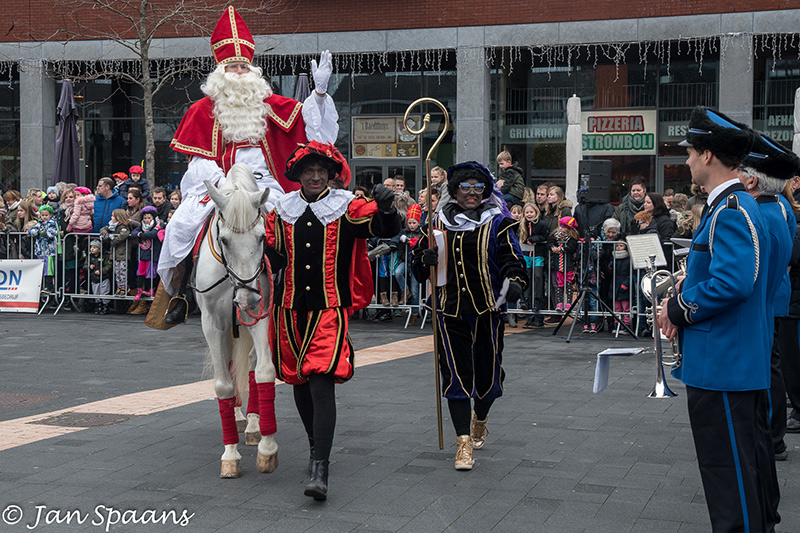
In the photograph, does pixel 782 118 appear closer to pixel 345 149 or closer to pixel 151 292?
pixel 345 149

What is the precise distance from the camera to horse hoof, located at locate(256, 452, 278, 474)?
20.0ft

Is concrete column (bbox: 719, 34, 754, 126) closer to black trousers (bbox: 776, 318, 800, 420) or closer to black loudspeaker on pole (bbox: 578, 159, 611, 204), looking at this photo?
black loudspeaker on pole (bbox: 578, 159, 611, 204)

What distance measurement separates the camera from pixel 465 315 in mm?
6430

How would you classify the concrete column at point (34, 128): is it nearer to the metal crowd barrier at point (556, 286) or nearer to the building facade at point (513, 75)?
the building facade at point (513, 75)

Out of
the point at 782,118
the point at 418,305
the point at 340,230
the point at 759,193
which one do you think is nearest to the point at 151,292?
the point at 418,305

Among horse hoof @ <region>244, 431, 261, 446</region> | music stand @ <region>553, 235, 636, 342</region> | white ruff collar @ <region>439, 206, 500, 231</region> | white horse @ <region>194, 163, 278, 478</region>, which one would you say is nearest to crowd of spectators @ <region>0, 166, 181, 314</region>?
music stand @ <region>553, 235, 636, 342</region>

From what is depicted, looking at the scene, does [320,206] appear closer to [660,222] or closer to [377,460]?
[377,460]

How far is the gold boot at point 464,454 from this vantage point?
20.2ft

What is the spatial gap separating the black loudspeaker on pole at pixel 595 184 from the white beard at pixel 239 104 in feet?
25.0

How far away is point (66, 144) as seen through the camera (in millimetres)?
19984

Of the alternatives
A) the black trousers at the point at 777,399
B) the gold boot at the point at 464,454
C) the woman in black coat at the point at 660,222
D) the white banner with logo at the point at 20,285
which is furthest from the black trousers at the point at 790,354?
the white banner with logo at the point at 20,285

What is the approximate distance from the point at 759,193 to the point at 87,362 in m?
8.17

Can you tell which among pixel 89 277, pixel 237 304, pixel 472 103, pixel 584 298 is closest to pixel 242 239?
pixel 237 304

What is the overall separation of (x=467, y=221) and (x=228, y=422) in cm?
205
